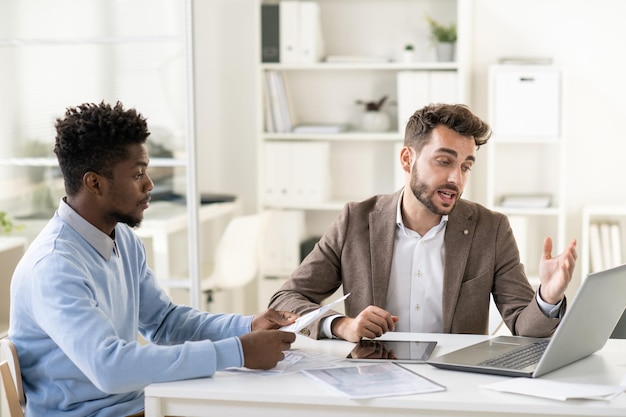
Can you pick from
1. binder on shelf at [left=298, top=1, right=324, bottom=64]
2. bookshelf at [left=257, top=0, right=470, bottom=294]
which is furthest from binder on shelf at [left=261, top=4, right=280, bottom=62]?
binder on shelf at [left=298, top=1, right=324, bottom=64]

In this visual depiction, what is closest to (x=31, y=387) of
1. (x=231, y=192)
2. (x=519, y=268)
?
(x=519, y=268)

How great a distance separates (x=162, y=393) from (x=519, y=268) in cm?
109

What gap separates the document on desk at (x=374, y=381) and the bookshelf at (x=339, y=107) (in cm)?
261

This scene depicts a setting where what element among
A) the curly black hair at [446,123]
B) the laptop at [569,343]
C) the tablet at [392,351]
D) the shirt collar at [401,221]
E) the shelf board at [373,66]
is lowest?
the tablet at [392,351]

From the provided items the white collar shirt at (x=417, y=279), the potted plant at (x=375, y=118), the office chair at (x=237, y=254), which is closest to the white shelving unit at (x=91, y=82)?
the office chair at (x=237, y=254)

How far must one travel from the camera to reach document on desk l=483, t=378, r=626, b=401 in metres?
1.60

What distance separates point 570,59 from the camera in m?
4.36

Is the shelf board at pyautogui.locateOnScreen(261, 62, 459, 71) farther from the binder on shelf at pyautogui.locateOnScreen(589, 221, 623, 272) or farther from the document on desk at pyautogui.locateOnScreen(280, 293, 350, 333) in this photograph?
the document on desk at pyautogui.locateOnScreen(280, 293, 350, 333)

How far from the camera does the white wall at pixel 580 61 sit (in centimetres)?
432

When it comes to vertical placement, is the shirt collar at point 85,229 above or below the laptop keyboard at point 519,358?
above

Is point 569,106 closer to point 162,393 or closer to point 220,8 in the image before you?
point 220,8

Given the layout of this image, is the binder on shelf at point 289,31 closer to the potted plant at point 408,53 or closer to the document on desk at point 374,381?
the potted plant at point 408,53

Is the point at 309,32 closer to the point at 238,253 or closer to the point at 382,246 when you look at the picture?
the point at 238,253

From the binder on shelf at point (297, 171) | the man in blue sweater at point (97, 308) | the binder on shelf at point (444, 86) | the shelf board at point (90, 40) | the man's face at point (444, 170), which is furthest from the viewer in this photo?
the binder on shelf at point (297, 171)
